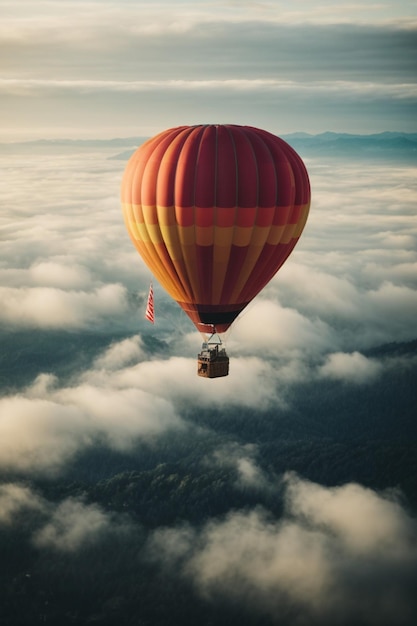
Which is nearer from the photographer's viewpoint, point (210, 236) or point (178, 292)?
point (210, 236)

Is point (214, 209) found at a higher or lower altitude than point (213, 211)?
higher

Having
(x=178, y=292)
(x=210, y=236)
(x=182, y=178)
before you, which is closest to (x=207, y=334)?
(x=178, y=292)

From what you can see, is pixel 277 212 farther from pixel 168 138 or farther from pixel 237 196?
pixel 168 138

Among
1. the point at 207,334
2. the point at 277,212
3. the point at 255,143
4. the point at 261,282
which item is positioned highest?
the point at 255,143

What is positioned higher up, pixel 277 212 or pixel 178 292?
pixel 277 212
